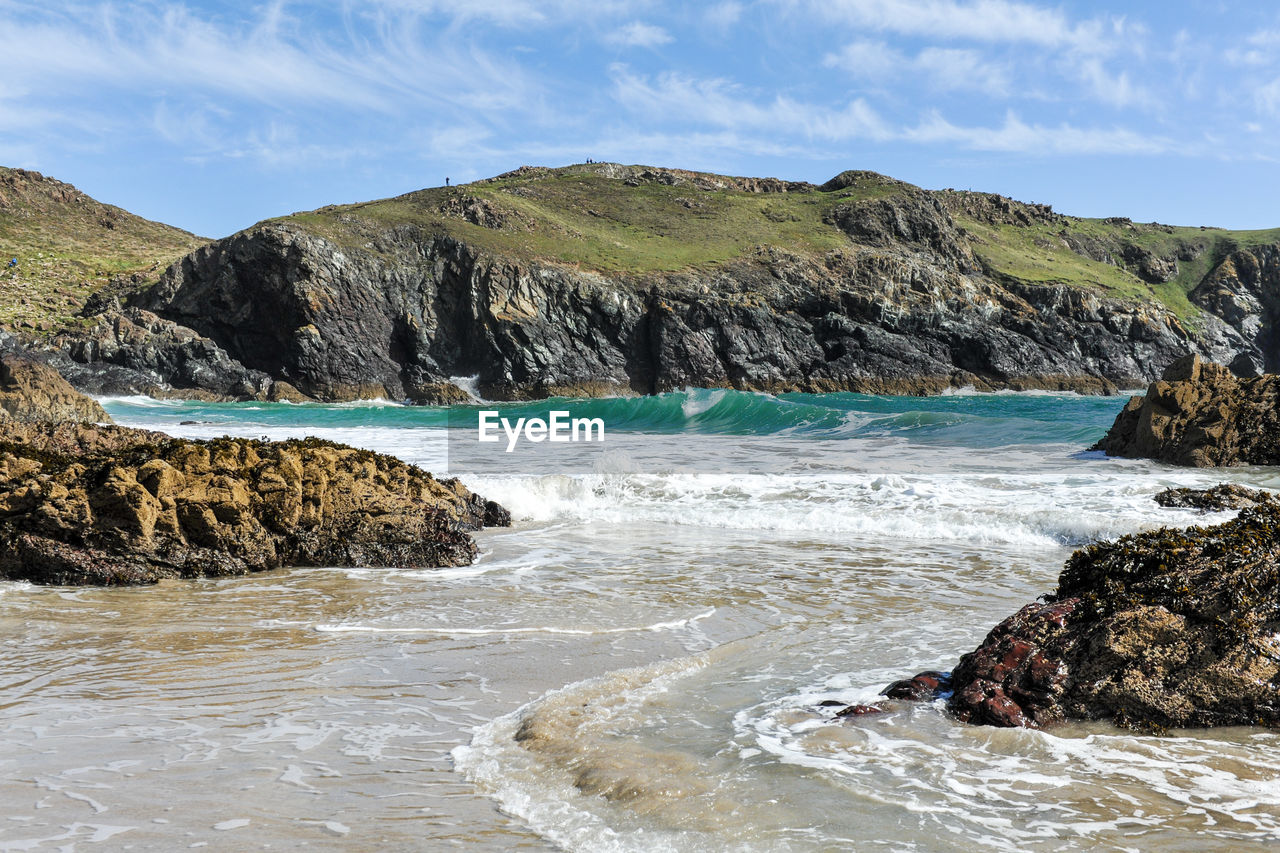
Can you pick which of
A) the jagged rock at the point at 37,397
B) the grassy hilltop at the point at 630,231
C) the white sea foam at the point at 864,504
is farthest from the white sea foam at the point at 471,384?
the white sea foam at the point at 864,504

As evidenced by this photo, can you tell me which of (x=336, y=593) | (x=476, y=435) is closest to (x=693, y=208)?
(x=476, y=435)

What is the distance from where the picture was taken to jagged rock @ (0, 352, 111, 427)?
18188 millimetres

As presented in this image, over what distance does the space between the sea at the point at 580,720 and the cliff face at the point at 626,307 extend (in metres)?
55.4

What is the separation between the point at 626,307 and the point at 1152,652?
6407 cm

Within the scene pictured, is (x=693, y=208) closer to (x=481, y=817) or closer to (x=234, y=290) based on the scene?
(x=234, y=290)

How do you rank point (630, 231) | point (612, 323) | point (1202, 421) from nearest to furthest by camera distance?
1. point (1202, 421)
2. point (612, 323)
3. point (630, 231)

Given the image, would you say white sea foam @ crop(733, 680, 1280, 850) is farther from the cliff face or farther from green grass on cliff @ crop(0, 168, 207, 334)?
green grass on cliff @ crop(0, 168, 207, 334)

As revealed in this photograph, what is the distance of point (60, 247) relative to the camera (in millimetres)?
88438

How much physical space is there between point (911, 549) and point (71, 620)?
7860 mm

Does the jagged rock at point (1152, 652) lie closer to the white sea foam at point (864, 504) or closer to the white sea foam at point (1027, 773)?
the white sea foam at point (1027, 773)

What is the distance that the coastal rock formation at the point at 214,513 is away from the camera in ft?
23.6

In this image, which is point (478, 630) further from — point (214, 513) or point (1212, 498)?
point (1212, 498)

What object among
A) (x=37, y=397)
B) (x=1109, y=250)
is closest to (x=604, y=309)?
(x=37, y=397)

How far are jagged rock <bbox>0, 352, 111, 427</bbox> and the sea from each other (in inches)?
547
